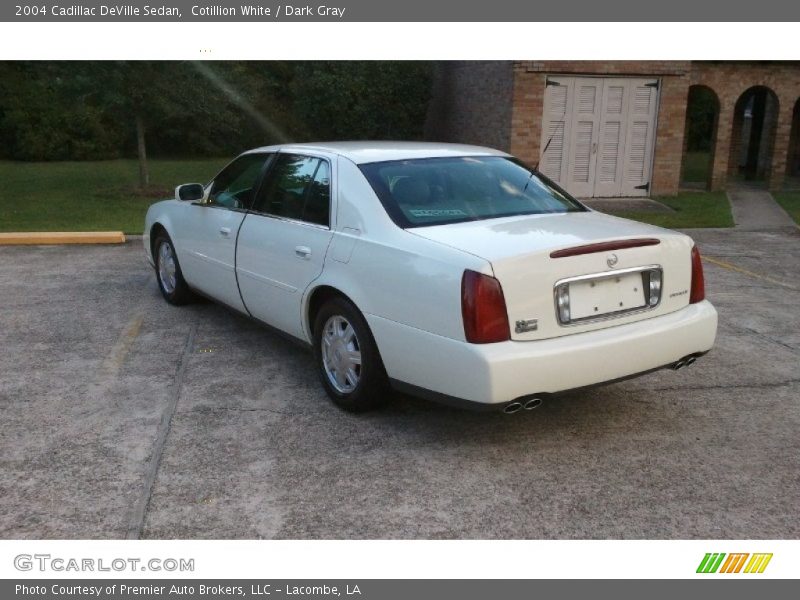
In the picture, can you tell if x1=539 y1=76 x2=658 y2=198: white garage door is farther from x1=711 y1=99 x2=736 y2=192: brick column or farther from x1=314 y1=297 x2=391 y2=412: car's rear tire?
x1=314 y1=297 x2=391 y2=412: car's rear tire

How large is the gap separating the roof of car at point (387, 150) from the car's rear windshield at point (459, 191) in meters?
0.07

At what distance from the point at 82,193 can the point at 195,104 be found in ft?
12.1

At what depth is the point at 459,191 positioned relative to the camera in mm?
4672

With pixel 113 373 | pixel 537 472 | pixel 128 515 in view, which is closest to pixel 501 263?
pixel 537 472

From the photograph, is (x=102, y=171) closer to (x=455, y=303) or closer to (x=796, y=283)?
(x=796, y=283)

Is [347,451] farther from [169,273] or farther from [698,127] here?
[698,127]

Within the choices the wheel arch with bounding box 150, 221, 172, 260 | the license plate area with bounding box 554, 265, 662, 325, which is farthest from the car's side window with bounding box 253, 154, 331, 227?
the wheel arch with bounding box 150, 221, 172, 260

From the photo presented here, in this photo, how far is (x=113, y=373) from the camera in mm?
5301

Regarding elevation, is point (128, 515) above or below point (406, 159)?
below

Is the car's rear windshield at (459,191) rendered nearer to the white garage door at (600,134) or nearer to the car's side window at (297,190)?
the car's side window at (297,190)

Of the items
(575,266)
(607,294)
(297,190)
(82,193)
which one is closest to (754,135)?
(82,193)

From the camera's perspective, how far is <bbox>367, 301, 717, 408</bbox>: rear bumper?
3664mm

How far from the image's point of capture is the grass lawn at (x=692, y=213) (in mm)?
13438

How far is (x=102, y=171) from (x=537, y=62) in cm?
1542
